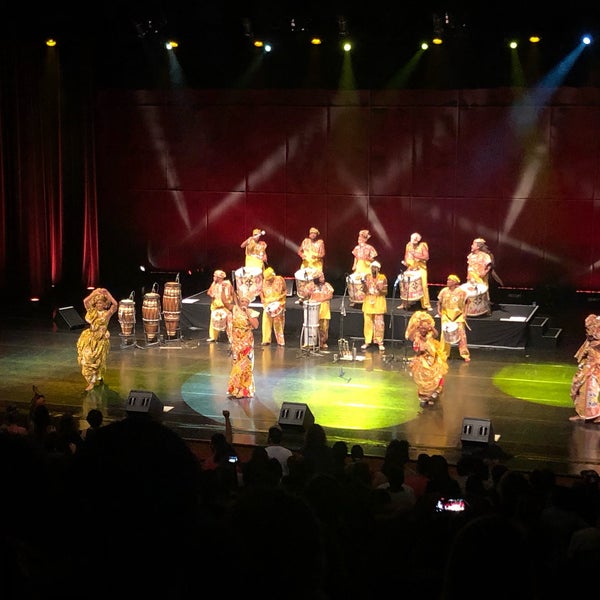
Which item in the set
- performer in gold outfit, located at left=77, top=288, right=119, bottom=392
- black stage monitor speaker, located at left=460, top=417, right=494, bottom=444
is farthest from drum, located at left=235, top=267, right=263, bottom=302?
black stage monitor speaker, located at left=460, top=417, right=494, bottom=444

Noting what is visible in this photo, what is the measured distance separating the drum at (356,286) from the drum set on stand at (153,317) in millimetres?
2285

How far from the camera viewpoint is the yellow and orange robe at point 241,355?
9844mm

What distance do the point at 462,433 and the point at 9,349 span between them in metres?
6.48

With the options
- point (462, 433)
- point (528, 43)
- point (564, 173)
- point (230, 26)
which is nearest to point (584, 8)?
point (528, 43)

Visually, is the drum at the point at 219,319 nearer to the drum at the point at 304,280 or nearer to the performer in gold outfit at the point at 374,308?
the drum at the point at 304,280

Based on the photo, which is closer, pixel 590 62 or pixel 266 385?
pixel 266 385

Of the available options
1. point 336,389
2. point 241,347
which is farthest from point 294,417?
point 336,389

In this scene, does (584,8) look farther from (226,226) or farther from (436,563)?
(436,563)

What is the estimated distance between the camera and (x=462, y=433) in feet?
27.1

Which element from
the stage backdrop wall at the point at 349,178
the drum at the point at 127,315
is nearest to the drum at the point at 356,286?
the stage backdrop wall at the point at 349,178

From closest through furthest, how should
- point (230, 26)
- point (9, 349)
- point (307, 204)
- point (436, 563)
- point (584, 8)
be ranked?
point (436, 563) < point (584, 8) < point (9, 349) < point (230, 26) < point (307, 204)

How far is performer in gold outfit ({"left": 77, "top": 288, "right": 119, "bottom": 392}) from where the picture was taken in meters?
10.5

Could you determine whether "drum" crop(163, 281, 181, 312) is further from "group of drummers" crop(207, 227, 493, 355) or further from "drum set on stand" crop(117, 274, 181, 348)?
"group of drummers" crop(207, 227, 493, 355)

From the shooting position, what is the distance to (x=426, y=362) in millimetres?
9906
